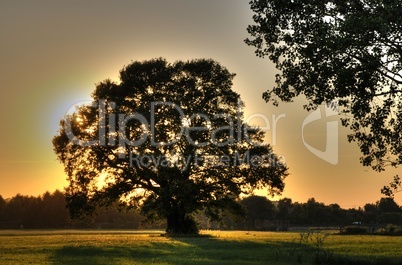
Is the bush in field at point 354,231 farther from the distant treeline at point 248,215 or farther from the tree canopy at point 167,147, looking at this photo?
the distant treeline at point 248,215

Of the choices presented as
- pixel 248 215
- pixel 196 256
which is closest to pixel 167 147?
pixel 196 256

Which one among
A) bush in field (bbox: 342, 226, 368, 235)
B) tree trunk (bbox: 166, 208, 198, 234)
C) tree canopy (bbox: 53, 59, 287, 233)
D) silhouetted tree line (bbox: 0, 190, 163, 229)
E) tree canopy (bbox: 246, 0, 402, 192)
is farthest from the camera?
silhouetted tree line (bbox: 0, 190, 163, 229)

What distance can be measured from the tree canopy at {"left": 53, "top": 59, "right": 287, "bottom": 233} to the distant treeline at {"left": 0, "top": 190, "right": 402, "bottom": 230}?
259ft

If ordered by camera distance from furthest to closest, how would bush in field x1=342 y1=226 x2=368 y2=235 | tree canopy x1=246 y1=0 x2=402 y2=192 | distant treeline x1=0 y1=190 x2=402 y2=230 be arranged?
1. distant treeline x1=0 y1=190 x2=402 y2=230
2. bush in field x1=342 y1=226 x2=368 y2=235
3. tree canopy x1=246 y1=0 x2=402 y2=192

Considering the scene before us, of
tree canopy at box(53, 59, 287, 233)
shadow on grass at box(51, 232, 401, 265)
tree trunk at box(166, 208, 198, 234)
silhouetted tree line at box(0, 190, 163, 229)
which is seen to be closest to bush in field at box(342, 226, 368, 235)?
tree canopy at box(53, 59, 287, 233)

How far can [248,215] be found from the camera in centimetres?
18362

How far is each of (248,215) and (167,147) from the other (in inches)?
4971

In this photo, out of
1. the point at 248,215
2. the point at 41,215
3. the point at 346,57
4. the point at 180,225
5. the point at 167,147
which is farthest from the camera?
the point at 248,215

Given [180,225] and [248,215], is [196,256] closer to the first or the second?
[180,225]

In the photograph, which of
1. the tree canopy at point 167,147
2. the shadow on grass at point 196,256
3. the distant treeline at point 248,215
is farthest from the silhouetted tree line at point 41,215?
the shadow on grass at point 196,256

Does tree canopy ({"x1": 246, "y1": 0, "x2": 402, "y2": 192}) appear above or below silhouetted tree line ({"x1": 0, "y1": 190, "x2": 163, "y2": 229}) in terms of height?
above

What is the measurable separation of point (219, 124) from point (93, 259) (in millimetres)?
32605

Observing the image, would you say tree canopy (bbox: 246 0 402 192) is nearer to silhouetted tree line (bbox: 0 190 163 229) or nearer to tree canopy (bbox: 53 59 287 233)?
tree canopy (bbox: 53 59 287 233)

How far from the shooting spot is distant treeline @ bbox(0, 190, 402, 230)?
493ft
